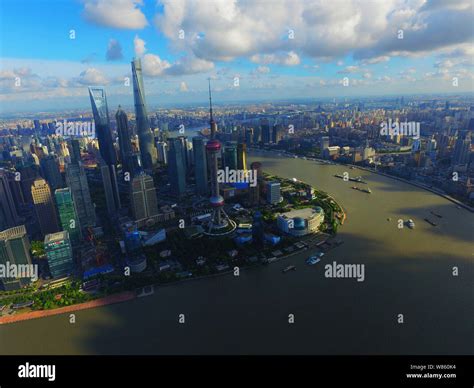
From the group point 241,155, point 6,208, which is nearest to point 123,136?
point 241,155

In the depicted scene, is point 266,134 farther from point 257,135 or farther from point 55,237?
point 55,237

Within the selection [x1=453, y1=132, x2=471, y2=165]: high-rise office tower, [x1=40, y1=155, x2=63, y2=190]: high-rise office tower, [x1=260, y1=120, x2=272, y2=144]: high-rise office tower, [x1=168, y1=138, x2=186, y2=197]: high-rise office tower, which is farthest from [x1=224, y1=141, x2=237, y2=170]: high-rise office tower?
[x1=260, y1=120, x2=272, y2=144]: high-rise office tower

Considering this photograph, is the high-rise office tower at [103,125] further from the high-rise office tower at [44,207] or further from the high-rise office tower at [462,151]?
the high-rise office tower at [462,151]

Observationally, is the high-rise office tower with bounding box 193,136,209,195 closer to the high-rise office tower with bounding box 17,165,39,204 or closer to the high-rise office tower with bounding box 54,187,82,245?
the high-rise office tower with bounding box 54,187,82,245

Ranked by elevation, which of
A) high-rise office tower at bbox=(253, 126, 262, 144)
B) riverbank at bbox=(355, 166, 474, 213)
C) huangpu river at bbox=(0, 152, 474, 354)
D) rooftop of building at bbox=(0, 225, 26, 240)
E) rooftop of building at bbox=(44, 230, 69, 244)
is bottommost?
huangpu river at bbox=(0, 152, 474, 354)

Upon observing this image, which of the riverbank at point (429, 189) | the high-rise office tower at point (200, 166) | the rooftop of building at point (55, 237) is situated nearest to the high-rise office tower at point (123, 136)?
the high-rise office tower at point (200, 166)

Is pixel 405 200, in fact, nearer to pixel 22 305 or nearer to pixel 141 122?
pixel 22 305
